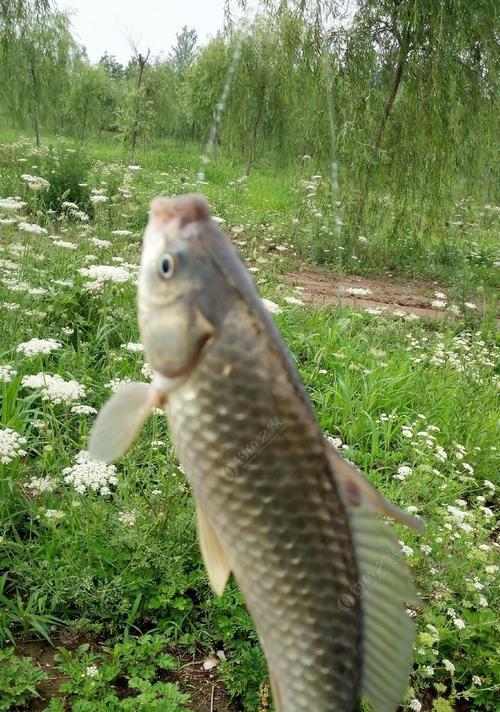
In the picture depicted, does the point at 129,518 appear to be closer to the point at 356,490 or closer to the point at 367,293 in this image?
the point at 356,490

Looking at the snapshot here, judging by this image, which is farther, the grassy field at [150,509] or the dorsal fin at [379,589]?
the grassy field at [150,509]

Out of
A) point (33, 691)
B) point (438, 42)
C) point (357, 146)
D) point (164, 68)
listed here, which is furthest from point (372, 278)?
point (164, 68)

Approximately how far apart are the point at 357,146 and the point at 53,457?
25.4ft

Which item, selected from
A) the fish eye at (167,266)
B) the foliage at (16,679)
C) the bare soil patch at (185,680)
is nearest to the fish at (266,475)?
the fish eye at (167,266)

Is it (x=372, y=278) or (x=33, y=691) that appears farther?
(x=372, y=278)

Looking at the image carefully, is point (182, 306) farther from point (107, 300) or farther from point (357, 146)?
point (357, 146)

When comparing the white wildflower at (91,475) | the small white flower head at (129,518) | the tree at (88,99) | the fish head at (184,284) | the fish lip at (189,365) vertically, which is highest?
the tree at (88,99)

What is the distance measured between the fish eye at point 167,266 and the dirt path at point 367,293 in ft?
19.7

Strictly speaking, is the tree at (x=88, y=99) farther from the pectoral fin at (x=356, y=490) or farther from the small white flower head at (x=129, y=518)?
the pectoral fin at (x=356, y=490)

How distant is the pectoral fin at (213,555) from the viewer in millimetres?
725

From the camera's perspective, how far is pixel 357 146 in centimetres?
936

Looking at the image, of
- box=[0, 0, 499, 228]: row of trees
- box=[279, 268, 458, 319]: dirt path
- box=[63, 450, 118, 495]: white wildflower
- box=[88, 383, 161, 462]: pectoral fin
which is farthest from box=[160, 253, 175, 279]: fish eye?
box=[0, 0, 499, 228]: row of trees

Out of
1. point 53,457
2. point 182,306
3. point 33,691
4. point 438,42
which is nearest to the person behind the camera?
point 182,306

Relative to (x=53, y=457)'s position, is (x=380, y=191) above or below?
above
